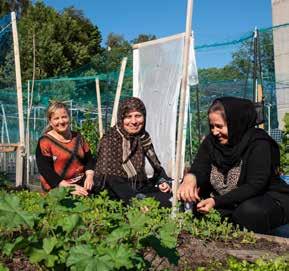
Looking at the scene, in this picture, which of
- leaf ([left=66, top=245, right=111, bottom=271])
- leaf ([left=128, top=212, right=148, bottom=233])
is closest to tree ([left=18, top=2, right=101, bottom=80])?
leaf ([left=128, top=212, right=148, bottom=233])

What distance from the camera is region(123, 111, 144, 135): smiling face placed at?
15.4 feet

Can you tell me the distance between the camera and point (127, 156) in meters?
4.76

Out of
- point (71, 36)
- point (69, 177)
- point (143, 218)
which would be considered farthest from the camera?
point (71, 36)

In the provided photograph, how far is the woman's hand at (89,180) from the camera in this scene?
4.96m

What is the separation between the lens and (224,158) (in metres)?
3.79

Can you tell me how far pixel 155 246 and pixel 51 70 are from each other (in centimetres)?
2974

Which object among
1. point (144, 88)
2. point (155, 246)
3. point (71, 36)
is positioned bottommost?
point (155, 246)

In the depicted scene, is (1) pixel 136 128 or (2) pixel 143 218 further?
(1) pixel 136 128

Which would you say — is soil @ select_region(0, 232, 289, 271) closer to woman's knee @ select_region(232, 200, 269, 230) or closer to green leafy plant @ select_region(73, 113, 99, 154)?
woman's knee @ select_region(232, 200, 269, 230)

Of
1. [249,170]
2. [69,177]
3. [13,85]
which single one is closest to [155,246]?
[249,170]

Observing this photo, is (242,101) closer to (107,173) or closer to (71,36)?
(107,173)

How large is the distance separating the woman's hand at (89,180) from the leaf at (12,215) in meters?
3.09

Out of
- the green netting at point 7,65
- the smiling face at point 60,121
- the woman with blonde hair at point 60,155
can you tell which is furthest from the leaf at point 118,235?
the green netting at point 7,65

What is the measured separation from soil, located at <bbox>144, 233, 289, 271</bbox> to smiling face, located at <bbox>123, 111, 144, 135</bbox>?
1.67 meters
